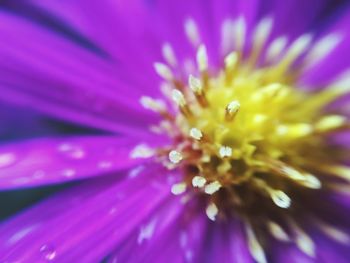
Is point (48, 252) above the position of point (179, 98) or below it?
below

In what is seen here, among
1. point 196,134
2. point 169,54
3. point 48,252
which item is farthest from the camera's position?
point 169,54

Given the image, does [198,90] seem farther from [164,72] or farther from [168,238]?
[168,238]

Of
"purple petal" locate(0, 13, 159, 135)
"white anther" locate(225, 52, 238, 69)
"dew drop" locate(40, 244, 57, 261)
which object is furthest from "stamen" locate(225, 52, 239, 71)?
"dew drop" locate(40, 244, 57, 261)

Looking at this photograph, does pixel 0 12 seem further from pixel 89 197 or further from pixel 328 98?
pixel 328 98

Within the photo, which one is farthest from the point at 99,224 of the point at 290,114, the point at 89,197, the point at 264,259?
the point at 290,114

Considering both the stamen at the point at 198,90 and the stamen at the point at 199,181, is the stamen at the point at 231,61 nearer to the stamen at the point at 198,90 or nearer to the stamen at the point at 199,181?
the stamen at the point at 198,90

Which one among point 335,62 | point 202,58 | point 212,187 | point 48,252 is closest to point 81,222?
point 48,252

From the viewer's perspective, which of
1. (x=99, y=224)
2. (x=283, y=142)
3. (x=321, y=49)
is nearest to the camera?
(x=99, y=224)

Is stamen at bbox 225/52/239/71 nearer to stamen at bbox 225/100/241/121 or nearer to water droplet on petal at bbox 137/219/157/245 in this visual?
stamen at bbox 225/100/241/121
